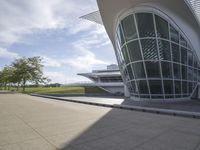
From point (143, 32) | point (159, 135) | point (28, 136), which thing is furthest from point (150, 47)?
point (28, 136)

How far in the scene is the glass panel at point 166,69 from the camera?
69.3 feet

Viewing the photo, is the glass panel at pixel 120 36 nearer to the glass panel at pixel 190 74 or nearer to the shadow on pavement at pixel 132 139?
the glass panel at pixel 190 74

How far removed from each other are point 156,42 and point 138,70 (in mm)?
3785

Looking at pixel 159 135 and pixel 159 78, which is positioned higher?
pixel 159 78

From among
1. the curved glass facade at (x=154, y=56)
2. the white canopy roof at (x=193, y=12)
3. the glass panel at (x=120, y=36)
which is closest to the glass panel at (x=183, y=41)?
the curved glass facade at (x=154, y=56)

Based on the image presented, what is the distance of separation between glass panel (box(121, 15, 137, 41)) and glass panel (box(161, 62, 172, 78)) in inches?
183

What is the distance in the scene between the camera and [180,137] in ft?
21.0

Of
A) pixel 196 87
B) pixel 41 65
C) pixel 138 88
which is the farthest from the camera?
pixel 41 65

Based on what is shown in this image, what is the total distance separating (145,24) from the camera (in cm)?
2105

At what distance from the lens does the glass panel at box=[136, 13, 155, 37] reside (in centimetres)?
2086

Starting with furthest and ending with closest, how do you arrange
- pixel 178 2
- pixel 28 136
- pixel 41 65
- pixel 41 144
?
pixel 41 65 < pixel 178 2 < pixel 28 136 < pixel 41 144

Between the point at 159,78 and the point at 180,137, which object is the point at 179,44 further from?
the point at 180,137

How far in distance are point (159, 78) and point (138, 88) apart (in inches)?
115

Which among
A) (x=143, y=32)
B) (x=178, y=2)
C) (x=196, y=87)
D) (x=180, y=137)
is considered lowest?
(x=180, y=137)
